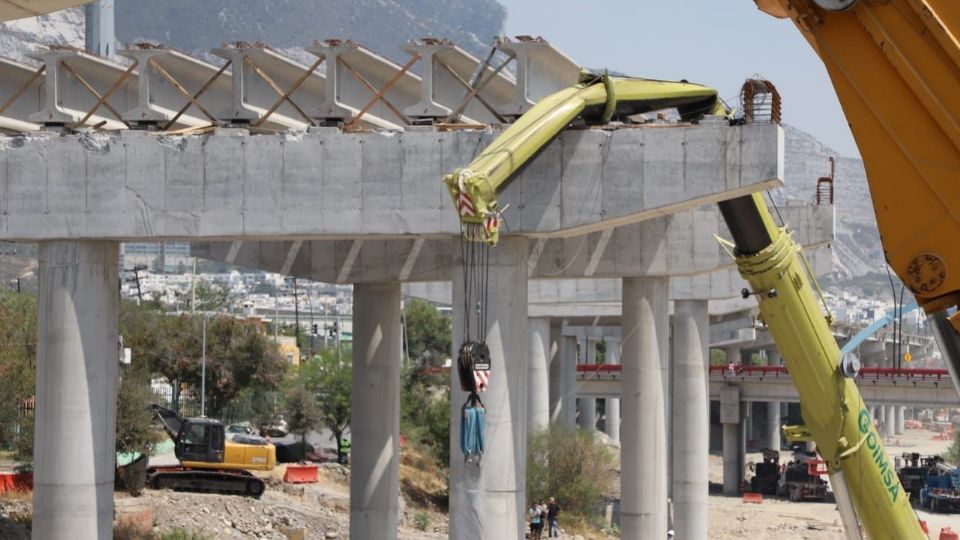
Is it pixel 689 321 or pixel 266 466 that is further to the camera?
pixel 266 466

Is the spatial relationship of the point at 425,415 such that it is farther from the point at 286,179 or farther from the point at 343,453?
the point at 286,179

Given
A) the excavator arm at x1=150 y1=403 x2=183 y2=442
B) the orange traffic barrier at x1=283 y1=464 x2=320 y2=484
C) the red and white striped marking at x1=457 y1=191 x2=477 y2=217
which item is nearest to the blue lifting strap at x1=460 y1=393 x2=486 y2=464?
the red and white striped marking at x1=457 y1=191 x2=477 y2=217

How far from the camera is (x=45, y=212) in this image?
87.7ft

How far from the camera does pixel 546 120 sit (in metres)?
23.5

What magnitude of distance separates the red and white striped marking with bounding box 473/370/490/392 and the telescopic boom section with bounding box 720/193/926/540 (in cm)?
416

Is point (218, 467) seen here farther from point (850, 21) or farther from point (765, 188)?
point (850, 21)

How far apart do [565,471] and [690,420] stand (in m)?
9.59

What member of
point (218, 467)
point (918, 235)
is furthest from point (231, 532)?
point (918, 235)

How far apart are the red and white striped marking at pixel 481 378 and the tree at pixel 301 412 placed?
2118 inches

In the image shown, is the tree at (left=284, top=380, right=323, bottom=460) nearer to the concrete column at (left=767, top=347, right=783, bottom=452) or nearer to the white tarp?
the white tarp

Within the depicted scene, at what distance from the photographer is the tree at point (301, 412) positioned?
7656 centimetres

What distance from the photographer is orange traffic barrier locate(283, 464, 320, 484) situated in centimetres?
5919

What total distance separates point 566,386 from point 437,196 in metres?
A: 67.2

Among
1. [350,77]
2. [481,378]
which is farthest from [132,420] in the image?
[481,378]
